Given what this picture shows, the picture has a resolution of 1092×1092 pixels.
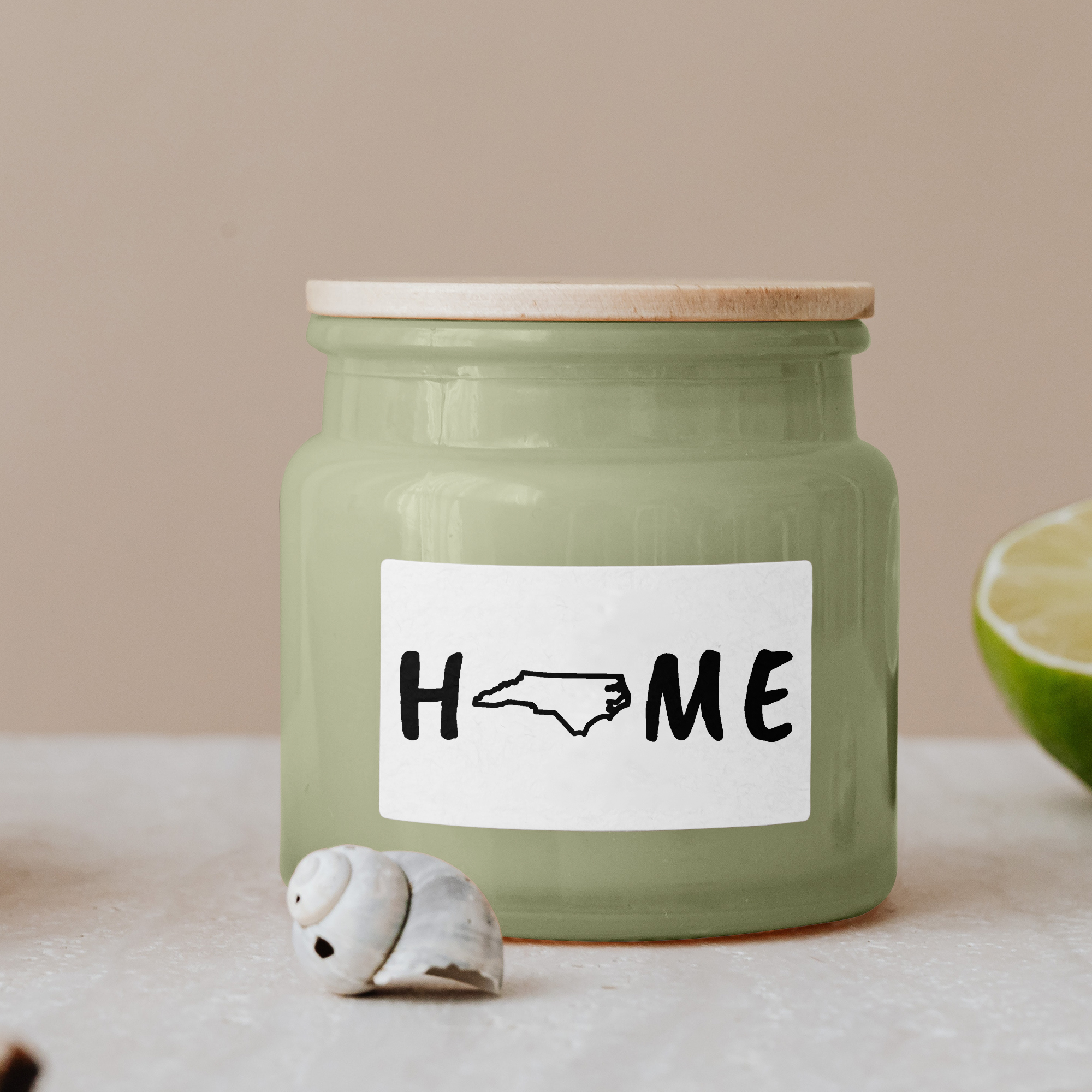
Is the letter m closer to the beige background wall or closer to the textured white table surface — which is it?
the textured white table surface

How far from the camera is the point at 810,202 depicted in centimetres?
124

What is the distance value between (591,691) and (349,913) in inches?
4.6

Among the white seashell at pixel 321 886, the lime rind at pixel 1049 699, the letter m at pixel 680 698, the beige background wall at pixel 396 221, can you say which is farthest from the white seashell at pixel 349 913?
the beige background wall at pixel 396 221

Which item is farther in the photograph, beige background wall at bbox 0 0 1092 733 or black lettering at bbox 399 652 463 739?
beige background wall at bbox 0 0 1092 733

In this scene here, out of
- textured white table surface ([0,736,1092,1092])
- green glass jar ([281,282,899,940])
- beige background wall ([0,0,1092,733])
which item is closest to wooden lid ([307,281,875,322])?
green glass jar ([281,282,899,940])

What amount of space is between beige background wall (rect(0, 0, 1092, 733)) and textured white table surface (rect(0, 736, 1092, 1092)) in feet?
1.78

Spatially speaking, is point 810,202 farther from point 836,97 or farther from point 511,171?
point 511,171

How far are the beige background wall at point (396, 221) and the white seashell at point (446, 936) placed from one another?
76 centimetres

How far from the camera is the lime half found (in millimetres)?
756

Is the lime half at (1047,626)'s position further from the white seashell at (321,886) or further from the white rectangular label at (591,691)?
the white seashell at (321,886)

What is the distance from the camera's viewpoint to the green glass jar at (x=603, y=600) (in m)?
0.56

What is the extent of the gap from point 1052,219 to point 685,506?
2.70 feet

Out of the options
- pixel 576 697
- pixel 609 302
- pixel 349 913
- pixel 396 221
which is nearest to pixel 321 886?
pixel 349 913

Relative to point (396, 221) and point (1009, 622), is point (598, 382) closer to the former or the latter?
point (1009, 622)
